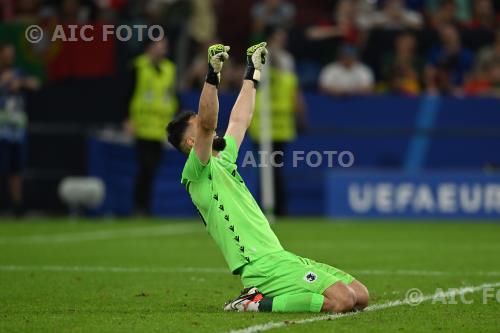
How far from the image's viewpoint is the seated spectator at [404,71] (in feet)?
65.0

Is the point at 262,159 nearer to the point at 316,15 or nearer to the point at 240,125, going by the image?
the point at 316,15

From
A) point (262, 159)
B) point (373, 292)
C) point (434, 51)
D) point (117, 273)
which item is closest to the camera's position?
point (373, 292)

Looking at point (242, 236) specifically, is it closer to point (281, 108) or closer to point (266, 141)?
point (266, 141)

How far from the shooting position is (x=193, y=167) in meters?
8.14

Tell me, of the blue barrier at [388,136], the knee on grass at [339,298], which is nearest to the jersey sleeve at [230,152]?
the knee on grass at [339,298]

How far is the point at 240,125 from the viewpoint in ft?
29.0

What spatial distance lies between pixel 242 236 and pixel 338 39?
499 inches

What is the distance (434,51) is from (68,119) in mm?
6290

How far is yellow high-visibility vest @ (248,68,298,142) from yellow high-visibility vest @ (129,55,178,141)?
1.34 meters

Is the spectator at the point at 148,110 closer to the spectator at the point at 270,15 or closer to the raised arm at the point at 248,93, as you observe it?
the spectator at the point at 270,15

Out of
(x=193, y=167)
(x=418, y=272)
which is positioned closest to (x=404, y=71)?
(x=418, y=272)

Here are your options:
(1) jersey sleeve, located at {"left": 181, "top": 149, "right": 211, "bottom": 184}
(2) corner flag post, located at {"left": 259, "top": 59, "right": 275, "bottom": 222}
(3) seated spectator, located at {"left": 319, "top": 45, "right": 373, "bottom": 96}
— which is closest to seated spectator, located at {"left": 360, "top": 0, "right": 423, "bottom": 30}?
(3) seated spectator, located at {"left": 319, "top": 45, "right": 373, "bottom": 96}

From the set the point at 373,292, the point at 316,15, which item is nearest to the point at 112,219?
the point at 316,15

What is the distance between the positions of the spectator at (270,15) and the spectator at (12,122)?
3.90 metres
